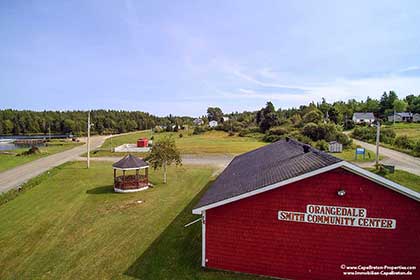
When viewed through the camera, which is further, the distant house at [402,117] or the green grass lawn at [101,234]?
the distant house at [402,117]

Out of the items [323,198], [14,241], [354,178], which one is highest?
[354,178]

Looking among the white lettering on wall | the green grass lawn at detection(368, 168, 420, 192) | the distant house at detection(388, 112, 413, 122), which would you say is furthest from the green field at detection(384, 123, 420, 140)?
the white lettering on wall

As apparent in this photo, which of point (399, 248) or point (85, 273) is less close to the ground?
point (399, 248)

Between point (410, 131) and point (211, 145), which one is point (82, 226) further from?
point (410, 131)

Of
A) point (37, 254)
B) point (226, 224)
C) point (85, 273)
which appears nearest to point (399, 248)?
point (226, 224)

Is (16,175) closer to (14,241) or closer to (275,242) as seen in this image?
(14,241)

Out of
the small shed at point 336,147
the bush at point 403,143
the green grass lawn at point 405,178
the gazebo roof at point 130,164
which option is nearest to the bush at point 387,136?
the bush at point 403,143

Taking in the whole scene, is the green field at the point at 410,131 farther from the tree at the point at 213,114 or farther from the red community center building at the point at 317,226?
the tree at the point at 213,114
